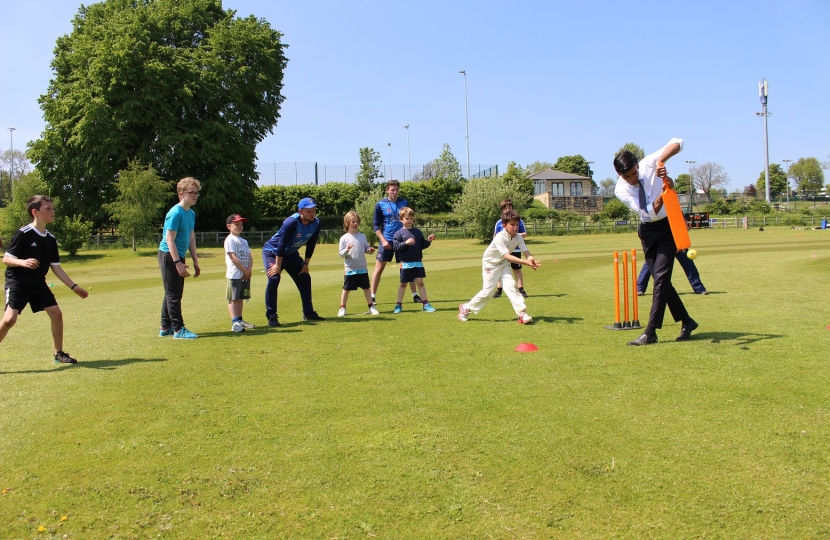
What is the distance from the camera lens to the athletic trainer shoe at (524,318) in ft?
30.1

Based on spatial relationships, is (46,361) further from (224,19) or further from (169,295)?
(224,19)

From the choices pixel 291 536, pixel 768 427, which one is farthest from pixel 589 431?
pixel 291 536

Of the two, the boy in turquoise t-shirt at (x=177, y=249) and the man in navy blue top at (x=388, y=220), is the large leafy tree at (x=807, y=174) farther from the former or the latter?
the boy in turquoise t-shirt at (x=177, y=249)

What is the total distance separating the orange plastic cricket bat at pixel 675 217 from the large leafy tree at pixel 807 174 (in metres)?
152

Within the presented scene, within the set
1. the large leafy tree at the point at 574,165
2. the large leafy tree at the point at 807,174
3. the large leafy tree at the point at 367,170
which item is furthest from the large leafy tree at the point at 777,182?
the large leafy tree at the point at 367,170

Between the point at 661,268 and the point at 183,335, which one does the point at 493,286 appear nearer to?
the point at 661,268

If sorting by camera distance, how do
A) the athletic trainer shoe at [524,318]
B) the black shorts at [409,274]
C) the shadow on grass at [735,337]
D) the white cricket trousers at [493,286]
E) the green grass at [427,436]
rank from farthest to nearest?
the black shorts at [409,274] → the white cricket trousers at [493,286] → the athletic trainer shoe at [524,318] → the shadow on grass at [735,337] → the green grass at [427,436]

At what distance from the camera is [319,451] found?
417 centimetres

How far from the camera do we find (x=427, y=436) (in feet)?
14.4

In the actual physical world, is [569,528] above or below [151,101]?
below

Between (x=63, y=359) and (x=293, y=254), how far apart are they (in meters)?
3.97

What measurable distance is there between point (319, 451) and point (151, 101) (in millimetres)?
50355

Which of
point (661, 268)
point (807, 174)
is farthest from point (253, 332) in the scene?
point (807, 174)

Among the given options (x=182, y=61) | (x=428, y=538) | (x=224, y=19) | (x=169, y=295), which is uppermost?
(x=224, y=19)
